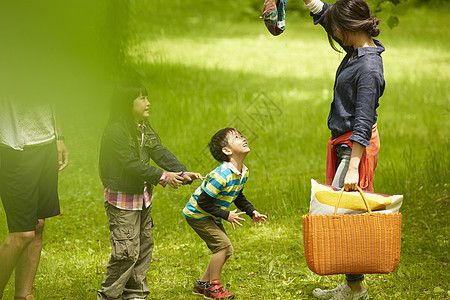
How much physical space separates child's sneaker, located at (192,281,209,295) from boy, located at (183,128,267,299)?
0.03 meters

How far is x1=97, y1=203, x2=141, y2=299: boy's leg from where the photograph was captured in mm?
3320

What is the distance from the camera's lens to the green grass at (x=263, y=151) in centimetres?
406

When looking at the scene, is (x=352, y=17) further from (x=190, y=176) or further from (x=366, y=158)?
(x=190, y=176)

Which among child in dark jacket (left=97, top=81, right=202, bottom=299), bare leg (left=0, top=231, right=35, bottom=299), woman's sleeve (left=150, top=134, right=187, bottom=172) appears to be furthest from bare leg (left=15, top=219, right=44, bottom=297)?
woman's sleeve (left=150, top=134, right=187, bottom=172)

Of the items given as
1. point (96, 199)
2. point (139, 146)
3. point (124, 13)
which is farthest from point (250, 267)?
point (124, 13)

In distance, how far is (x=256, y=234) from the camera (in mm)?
5105

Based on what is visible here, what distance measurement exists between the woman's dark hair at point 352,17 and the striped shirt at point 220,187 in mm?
1006

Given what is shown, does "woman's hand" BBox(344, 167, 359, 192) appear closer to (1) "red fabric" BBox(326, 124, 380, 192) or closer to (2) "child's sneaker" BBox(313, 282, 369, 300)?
(1) "red fabric" BBox(326, 124, 380, 192)

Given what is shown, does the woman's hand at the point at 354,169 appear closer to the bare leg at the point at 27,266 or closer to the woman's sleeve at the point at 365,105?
the woman's sleeve at the point at 365,105

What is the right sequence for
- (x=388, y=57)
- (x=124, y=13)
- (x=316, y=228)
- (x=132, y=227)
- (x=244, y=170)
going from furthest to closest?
(x=388, y=57)
(x=244, y=170)
(x=132, y=227)
(x=316, y=228)
(x=124, y=13)

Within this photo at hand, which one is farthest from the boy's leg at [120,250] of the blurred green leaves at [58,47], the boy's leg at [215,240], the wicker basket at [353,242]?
the blurred green leaves at [58,47]

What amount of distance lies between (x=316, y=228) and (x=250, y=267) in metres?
1.43

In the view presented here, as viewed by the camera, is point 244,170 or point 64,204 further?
point 64,204

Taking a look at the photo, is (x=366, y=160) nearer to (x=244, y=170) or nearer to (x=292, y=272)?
(x=244, y=170)
